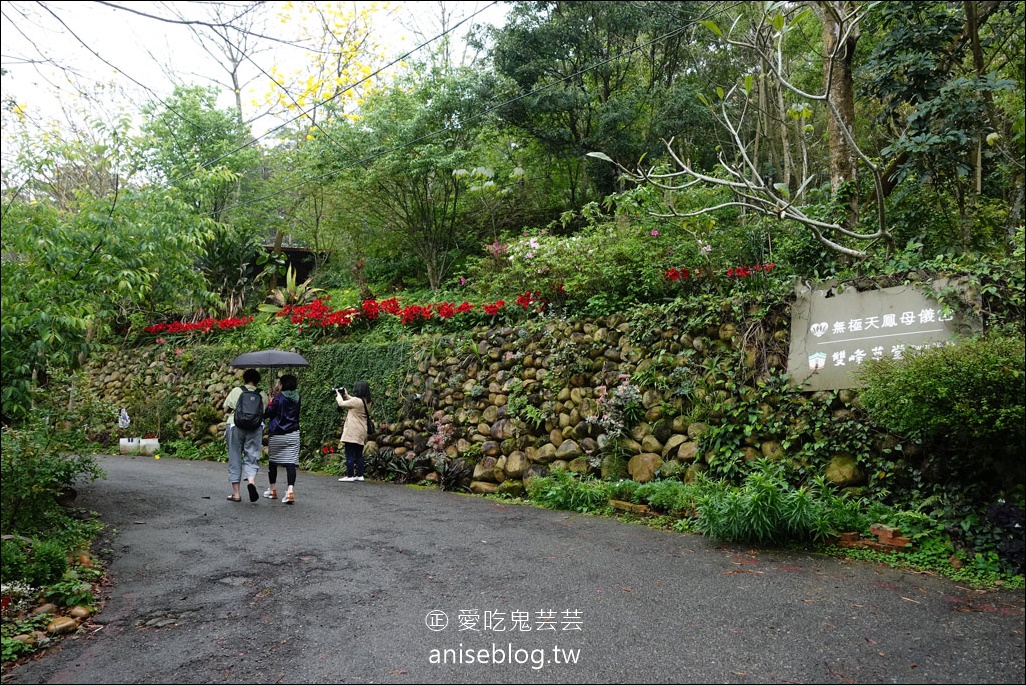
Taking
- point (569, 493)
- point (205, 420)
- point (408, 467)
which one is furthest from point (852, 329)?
point (205, 420)

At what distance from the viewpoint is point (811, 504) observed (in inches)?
235

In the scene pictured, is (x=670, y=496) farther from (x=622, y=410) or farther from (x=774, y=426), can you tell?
(x=622, y=410)

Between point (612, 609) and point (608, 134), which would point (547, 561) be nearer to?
point (612, 609)

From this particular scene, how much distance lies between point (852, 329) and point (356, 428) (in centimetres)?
714

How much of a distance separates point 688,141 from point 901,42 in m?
7.49

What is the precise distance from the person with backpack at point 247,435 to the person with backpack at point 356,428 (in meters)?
1.96

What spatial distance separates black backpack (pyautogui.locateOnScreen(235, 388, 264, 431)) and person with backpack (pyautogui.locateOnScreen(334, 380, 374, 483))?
203cm

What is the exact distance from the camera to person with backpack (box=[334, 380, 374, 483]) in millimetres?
10711

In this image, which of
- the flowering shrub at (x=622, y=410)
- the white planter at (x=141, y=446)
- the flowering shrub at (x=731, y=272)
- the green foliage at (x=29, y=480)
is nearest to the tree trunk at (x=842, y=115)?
the flowering shrub at (x=731, y=272)

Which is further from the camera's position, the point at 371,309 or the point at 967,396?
the point at 371,309

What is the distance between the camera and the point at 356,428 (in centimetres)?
1073

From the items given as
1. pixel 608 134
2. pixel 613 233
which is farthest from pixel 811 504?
pixel 608 134

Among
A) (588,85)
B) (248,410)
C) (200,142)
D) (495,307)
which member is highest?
(588,85)

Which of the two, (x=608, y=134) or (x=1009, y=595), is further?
(x=608, y=134)
